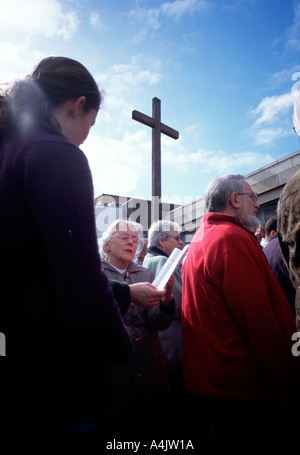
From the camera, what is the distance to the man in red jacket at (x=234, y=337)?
1.58 metres

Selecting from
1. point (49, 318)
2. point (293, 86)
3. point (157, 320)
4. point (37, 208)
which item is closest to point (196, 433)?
point (157, 320)

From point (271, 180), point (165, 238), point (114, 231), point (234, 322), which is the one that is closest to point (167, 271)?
point (234, 322)

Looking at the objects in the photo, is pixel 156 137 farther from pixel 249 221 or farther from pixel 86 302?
pixel 86 302

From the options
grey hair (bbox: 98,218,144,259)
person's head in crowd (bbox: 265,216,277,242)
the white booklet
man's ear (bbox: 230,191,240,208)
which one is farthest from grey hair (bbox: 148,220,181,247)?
the white booklet

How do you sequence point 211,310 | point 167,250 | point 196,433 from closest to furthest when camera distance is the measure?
1. point 211,310
2. point 196,433
3. point 167,250

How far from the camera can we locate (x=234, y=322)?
174 centimetres

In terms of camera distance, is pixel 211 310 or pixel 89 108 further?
pixel 211 310

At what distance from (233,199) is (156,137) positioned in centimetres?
547

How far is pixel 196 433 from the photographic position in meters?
1.96

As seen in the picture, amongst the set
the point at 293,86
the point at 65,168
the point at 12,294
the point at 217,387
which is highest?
the point at 293,86

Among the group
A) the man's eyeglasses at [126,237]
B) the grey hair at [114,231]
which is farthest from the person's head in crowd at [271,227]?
the man's eyeglasses at [126,237]

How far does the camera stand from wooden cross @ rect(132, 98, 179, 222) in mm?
6707
